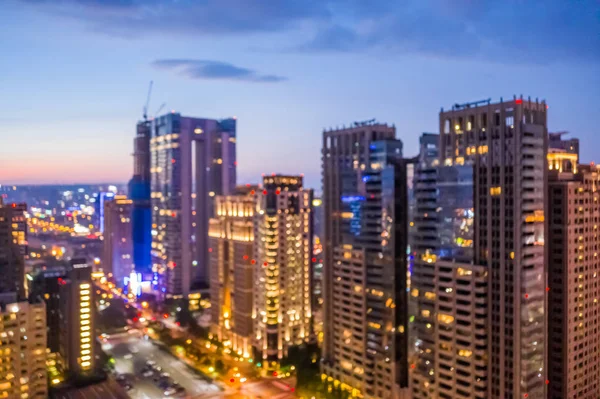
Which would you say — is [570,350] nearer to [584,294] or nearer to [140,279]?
[584,294]

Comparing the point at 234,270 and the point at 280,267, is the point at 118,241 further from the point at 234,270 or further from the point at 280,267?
the point at 280,267

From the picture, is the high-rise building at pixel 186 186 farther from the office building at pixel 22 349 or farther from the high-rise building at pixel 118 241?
the office building at pixel 22 349

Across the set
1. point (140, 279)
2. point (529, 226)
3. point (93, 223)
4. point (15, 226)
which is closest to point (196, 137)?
point (140, 279)

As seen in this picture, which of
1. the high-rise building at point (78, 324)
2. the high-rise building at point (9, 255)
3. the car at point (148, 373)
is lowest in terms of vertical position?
the car at point (148, 373)

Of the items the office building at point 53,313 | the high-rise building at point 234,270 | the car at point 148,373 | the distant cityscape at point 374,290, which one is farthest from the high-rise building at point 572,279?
the office building at point 53,313

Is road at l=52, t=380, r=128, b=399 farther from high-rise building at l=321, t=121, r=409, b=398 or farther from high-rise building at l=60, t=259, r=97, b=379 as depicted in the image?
high-rise building at l=321, t=121, r=409, b=398

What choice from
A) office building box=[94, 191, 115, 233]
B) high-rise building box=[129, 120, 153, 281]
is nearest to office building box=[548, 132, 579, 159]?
high-rise building box=[129, 120, 153, 281]

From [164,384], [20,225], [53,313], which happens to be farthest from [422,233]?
[20,225]
